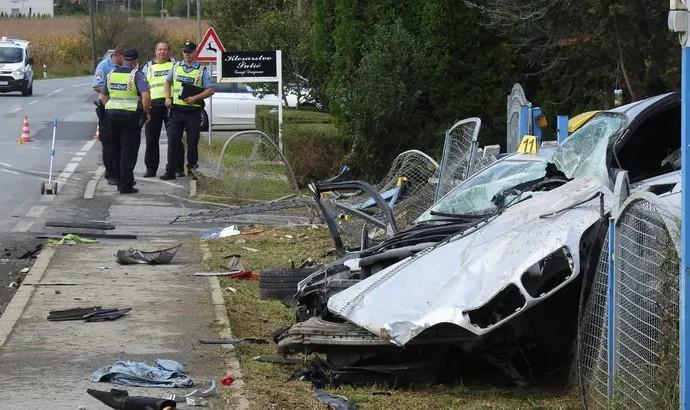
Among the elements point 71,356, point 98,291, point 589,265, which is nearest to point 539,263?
point 589,265

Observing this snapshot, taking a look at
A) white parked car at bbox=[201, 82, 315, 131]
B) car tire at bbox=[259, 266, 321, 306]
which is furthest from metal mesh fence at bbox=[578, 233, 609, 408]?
white parked car at bbox=[201, 82, 315, 131]

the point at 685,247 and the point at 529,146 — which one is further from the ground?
the point at 685,247

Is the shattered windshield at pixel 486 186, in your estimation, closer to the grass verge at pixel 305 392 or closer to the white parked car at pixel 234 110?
the grass verge at pixel 305 392

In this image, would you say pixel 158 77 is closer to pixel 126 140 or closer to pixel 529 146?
pixel 126 140

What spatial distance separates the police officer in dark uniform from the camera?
1883 centimetres

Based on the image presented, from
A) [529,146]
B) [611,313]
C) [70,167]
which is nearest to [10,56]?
[70,167]

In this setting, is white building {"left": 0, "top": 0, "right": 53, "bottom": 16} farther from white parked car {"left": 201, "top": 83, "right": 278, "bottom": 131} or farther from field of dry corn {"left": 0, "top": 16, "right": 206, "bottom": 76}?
white parked car {"left": 201, "top": 83, "right": 278, "bottom": 131}

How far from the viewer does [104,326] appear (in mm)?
8836

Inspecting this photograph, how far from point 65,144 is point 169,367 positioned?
66.5ft

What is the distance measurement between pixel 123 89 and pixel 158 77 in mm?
1559

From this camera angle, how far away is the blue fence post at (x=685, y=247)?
5.11 meters

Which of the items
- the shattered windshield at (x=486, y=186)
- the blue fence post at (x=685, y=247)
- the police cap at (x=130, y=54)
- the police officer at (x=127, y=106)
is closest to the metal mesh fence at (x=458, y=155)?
the shattered windshield at (x=486, y=186)

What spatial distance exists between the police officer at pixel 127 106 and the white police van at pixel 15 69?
1267 inches

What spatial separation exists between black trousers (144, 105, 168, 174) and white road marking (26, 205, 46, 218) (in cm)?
311
